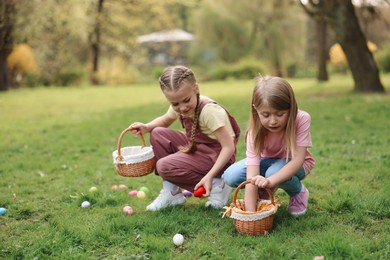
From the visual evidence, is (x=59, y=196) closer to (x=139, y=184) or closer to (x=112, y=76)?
(x=139, y=184)

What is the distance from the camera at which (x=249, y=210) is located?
2.99 metres

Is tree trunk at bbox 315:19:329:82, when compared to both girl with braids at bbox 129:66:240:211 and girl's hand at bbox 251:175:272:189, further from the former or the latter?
girl's hand at bbox 251:175:272:189

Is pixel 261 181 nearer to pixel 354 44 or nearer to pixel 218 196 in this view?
pixel 218 196

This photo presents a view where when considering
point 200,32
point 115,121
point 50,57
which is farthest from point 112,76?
point 115,121

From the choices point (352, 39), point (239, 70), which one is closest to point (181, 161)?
point (352, 39)

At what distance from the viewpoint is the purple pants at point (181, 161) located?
3.52 meters

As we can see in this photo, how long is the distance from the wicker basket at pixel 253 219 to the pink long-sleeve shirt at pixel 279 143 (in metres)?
0.30

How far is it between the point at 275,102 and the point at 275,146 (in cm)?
45

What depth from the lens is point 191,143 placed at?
11.7ft

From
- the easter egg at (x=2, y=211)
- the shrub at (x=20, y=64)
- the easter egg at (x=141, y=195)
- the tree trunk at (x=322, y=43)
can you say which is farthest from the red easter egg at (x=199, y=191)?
the shrub at (x=20, y=64)

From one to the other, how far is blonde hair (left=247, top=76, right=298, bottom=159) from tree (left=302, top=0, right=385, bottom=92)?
7820mm

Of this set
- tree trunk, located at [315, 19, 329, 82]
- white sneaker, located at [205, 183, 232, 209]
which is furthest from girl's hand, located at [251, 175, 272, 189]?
tree trunk, located at [315, 19, 329, 82]

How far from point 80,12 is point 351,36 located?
1384 centimetres

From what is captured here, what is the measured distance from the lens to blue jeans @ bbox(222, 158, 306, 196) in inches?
123
